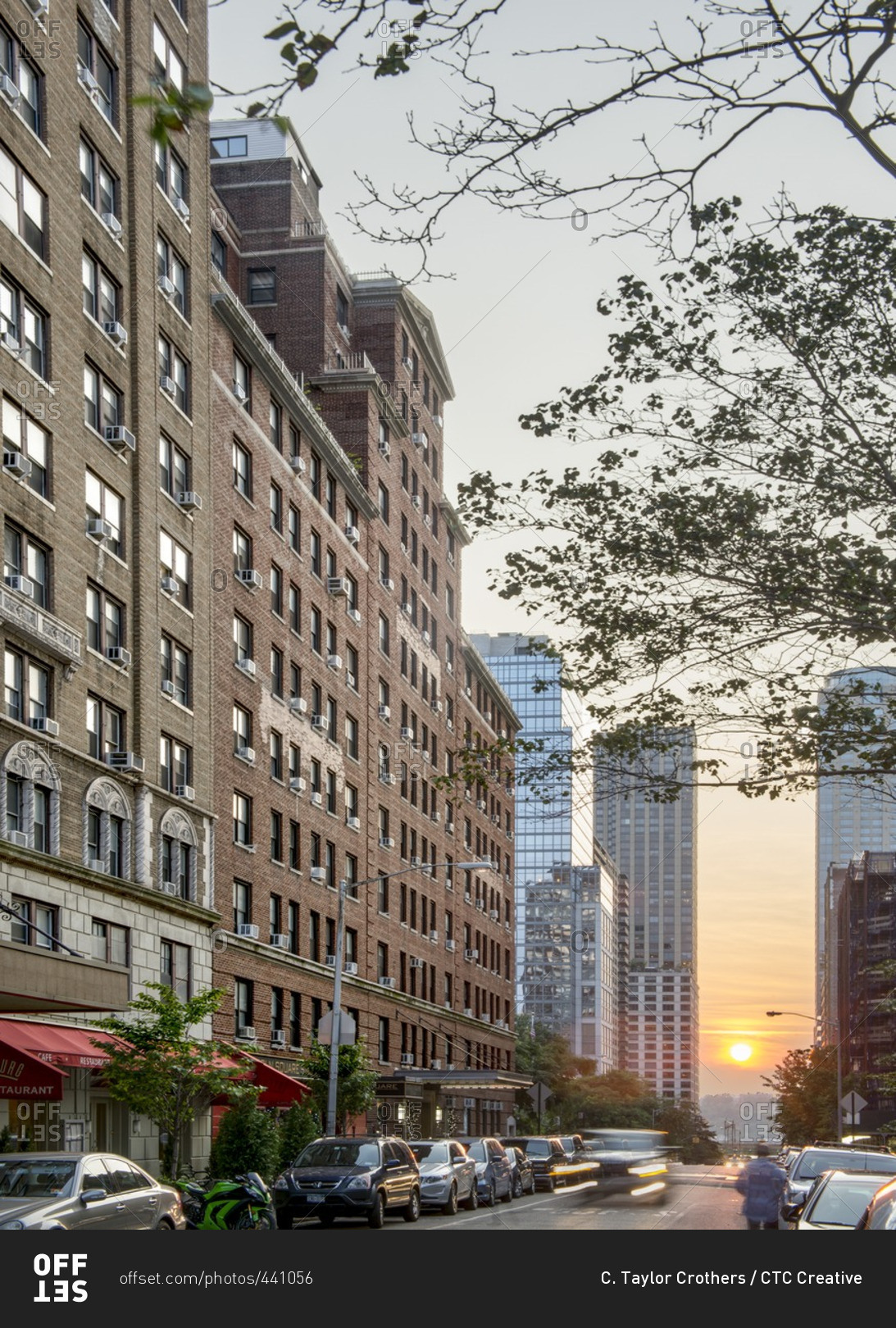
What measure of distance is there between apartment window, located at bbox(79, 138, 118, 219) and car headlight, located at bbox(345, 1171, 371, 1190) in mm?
22687

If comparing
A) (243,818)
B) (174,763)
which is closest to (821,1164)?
(174,763)

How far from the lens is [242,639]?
5072cm

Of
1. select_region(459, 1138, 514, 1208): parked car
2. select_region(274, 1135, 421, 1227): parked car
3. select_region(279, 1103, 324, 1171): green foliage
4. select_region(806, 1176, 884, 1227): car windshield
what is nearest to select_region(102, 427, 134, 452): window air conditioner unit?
select_region(279, 1103, 324, 1171): green foliage

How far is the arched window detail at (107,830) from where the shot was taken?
1469 inches

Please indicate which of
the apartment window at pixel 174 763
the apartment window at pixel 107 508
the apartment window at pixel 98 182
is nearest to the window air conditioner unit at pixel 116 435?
the apartment window at pixel 107 508

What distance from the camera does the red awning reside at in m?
30.9

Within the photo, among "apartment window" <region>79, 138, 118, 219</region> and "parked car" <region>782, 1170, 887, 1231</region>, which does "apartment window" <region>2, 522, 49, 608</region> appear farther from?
"parked car" <region>782, 1170, 887, 1231</region>

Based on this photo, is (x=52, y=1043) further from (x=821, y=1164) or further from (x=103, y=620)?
(x=821, y=1164)

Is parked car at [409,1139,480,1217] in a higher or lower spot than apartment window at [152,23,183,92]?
lower

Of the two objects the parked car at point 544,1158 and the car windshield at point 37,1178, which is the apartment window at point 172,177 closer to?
the parked car at point 544,1158

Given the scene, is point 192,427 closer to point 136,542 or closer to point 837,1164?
point 136,542

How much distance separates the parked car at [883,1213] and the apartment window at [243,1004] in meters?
36.2

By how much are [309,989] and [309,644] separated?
11.7 meters
